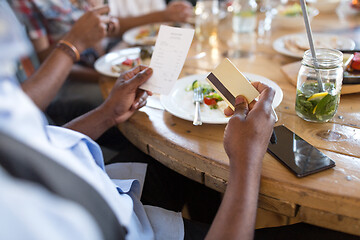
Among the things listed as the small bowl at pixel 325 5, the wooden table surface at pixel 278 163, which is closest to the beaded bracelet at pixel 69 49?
the wooden table surface at pixel 278 163

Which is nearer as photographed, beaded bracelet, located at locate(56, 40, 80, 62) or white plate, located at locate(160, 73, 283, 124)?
white plate, located at locate(160, 73, 283, 124)

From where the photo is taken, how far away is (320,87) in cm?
92

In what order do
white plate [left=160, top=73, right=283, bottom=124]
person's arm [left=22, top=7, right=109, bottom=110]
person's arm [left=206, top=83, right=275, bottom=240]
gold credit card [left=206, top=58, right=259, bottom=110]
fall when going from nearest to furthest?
person's arm [left=206, top=83, right=275, bottom=240] < gold credit card [left=206, top=58, right=259, bottom=110] < white plate [left=160, top=73, right=283, bottom=124] < person's arm [left=22, top=7, right=109, bottom=110]

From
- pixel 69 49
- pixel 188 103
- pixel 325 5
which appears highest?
pixel 69 49

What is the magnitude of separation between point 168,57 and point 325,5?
147cm

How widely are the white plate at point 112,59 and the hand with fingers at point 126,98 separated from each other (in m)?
0.29

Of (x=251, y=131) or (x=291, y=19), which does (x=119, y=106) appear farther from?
(x=291, y=19)

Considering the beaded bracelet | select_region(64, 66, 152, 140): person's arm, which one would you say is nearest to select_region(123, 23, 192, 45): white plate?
the beaded bracelet

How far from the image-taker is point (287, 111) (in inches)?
39.8

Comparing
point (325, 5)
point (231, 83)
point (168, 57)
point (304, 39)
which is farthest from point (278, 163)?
point (325, 5)

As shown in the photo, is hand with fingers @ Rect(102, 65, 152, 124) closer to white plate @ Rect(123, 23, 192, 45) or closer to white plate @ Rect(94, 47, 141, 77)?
white plate @ Rect(94, 47, 141, 77)

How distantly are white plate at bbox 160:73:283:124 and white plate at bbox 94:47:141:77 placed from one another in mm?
334

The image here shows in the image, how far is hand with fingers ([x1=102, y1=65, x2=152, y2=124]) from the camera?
106 centimetres

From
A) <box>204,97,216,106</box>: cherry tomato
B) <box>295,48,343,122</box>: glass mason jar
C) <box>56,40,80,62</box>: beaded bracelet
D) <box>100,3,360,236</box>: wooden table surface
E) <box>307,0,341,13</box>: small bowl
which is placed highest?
<box>56,40,80,62</box>: beaded bracelet
